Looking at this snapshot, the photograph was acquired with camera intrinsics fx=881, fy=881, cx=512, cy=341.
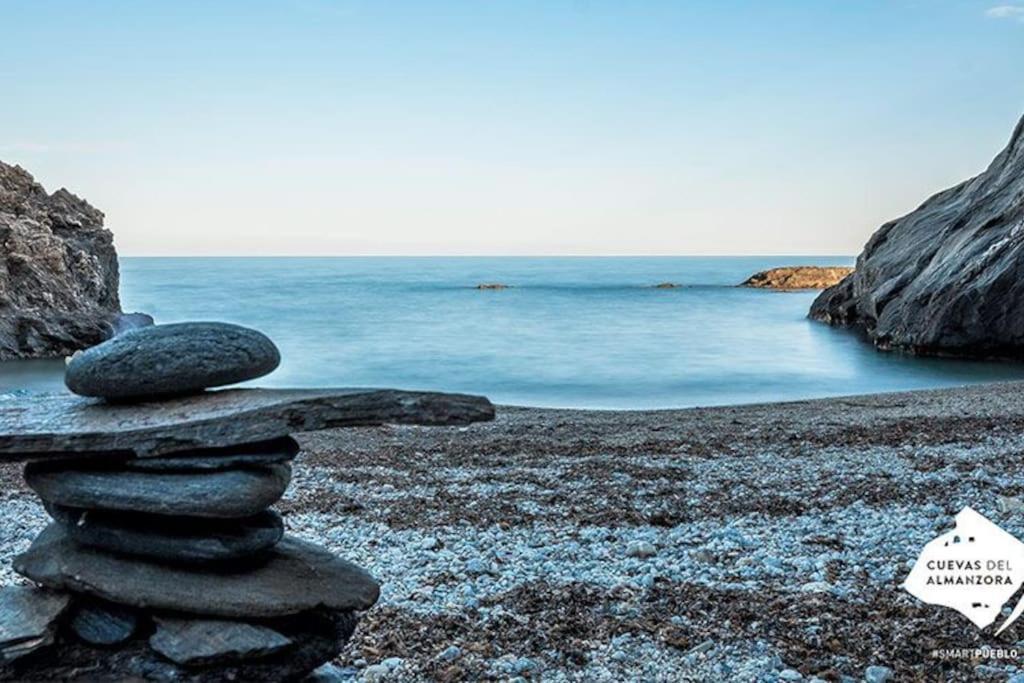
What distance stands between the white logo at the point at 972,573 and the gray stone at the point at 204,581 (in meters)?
3.61

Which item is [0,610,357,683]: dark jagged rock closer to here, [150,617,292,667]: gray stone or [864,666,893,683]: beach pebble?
[150,617,292,667]: gray stone

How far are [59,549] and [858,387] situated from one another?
23447 millimetres

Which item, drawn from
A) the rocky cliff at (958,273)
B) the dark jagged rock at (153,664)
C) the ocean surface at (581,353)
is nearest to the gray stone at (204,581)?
the dark jagged rock at (153,664)

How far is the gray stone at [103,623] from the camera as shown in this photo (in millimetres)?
4227

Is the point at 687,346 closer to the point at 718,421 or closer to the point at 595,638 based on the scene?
the point at 718,421

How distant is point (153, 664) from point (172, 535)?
60cm

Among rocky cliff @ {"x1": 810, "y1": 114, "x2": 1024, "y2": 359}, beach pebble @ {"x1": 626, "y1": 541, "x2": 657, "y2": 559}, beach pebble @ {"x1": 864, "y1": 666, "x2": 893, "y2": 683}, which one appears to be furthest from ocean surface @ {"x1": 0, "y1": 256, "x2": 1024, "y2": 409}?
beach pebble @ {"x1": 864, "y1": 666, "x2": 893, "y2": 683}

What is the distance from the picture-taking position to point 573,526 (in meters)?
7.60

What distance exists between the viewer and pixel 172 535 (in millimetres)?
4281

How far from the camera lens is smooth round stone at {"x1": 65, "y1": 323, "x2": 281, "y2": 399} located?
4.25 m

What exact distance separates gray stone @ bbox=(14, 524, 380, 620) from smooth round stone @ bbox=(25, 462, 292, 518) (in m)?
0.31

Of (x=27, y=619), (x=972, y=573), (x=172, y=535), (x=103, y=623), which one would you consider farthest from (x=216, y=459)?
(x=972, y=573)

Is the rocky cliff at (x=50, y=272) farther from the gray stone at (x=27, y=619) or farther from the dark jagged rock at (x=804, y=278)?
the dark jagged rock at (x=804, y=278)

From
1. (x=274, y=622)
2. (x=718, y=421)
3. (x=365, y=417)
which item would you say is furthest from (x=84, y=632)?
(x=718, y=421)
